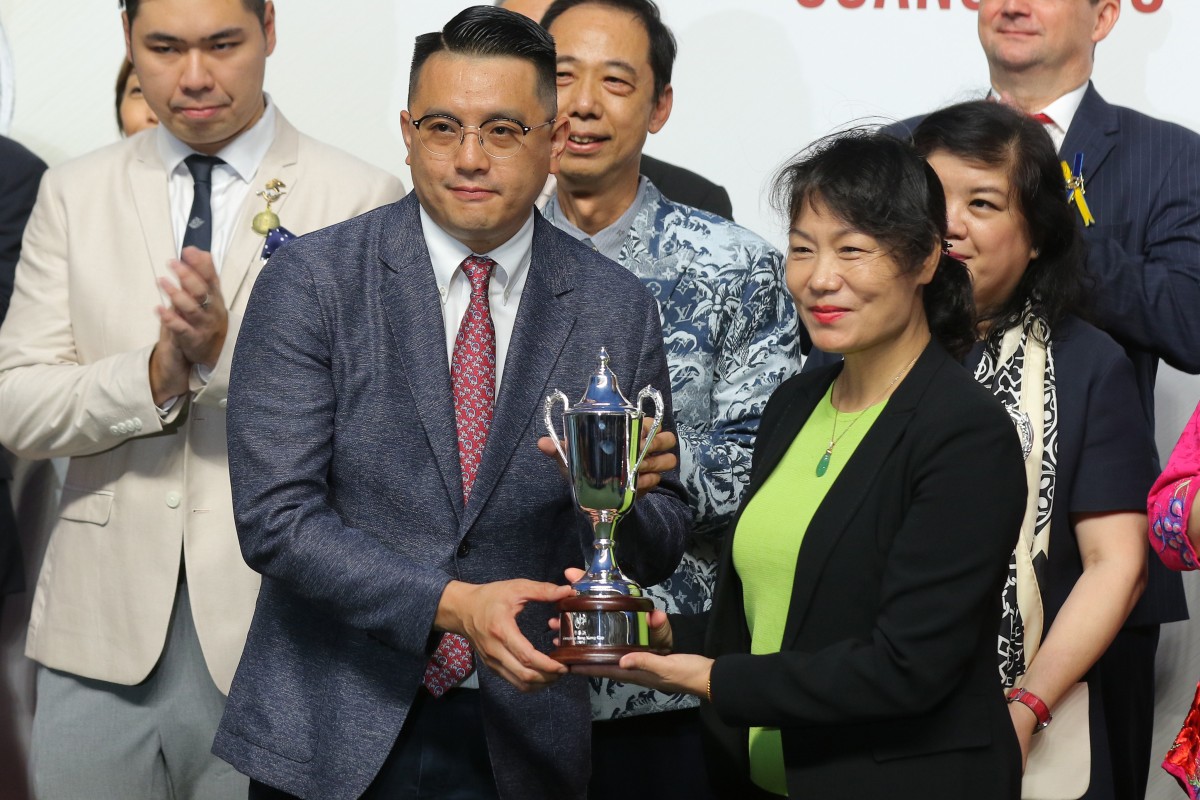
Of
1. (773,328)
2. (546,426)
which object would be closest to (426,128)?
(546,426)

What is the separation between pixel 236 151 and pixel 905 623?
154 centimetres

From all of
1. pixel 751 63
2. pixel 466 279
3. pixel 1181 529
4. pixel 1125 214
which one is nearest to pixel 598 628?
pixel 466 279

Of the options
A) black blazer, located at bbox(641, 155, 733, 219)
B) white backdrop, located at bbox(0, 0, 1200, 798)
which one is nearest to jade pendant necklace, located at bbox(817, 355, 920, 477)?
black blazer, located at bbox(641, 155, 733, 219)

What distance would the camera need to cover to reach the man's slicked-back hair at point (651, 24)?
2844mm

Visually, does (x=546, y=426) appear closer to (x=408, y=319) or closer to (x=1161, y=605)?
(x=408, y=319)

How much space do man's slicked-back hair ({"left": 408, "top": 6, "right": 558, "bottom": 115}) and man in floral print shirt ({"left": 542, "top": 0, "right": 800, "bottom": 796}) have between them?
544 millimetres

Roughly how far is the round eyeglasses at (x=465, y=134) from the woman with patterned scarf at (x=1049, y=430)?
2.20 ft

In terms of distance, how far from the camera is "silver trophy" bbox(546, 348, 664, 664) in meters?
1.92

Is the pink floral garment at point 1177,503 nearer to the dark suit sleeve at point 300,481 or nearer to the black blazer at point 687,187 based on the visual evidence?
the dark suit sleeve at point 300,481

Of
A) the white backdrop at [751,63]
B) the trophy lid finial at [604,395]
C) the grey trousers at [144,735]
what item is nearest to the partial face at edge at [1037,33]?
the white backdrop at [751,63]

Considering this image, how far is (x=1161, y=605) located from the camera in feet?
8.50

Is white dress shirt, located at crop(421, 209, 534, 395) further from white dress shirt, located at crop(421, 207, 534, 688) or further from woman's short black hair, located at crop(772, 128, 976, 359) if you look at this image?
woman's short black hair, located at crop(772, 128, 976, 359)

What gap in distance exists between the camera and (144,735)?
2631 millimetres

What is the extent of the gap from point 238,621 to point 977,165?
1325 millimetres
